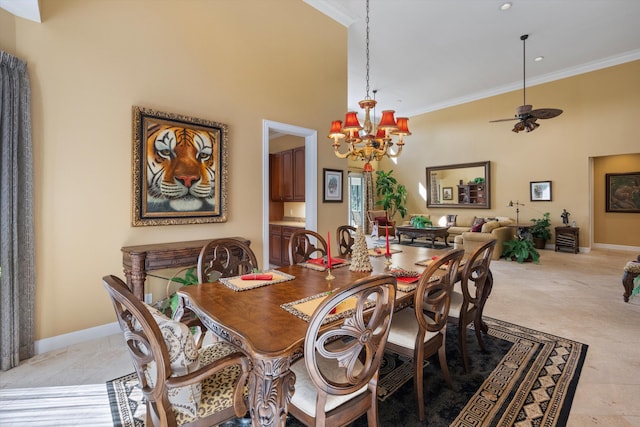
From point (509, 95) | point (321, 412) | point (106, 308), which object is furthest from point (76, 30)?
point (509, 95)

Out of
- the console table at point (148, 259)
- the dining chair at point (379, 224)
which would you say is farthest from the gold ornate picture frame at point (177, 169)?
the dining chair at point (379, 224)

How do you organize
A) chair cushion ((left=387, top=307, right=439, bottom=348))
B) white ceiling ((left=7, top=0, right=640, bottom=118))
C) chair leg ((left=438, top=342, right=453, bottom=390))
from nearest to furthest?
chair cushion ((left=387, top=307, right=439, bottom=348))
chair leg ((left=438, top=342, right=453, bottom=390))
white ceiling ((left=7, top=0, right=640, bottom=118))

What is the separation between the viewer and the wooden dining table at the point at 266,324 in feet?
3.71

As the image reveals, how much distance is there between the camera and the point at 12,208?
2.27 metres

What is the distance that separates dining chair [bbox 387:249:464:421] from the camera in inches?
67.1

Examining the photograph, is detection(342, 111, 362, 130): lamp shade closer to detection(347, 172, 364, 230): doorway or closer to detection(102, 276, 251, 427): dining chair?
detection(102, 276, 251, 427): dining chair

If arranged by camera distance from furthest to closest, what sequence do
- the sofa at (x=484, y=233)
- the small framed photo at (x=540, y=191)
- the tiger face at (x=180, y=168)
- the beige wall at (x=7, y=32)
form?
1. the small framed photo at (x=540, y=191)
2. the sofa at (x=484, y=233)
3. the tiger face at (x=180, y=168)
4. the beige wall at (x=7, y=32)

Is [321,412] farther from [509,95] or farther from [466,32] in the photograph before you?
[509,95]

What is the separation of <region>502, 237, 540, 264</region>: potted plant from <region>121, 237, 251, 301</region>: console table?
6.35m

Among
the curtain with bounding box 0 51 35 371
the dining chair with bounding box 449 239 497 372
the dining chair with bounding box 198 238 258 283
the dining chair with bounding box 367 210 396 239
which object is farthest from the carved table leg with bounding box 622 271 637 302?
the curtain with bounding box 0 51 35 371

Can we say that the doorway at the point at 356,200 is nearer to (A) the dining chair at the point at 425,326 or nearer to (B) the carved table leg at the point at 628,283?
(B) the carved table leg at the point at 628,283

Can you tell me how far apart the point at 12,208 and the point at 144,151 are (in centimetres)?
108

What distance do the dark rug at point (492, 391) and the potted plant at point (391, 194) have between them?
781cm

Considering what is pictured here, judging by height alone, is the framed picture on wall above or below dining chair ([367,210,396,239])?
above
